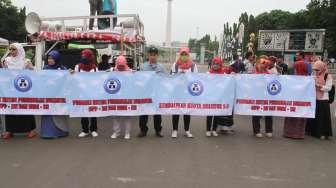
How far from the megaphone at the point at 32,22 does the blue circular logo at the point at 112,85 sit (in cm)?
413

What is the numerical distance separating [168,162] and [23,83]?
11.6 feet

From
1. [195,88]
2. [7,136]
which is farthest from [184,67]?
[7,136]

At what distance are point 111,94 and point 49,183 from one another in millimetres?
3493

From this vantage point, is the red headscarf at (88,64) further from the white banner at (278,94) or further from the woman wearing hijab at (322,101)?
the woman wearing hijab at (322,101)

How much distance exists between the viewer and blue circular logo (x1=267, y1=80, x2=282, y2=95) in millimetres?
10023

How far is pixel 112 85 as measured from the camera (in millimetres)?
9586

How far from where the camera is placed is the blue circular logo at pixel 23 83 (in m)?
9.39

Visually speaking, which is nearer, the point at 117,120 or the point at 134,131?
the point at 117,120

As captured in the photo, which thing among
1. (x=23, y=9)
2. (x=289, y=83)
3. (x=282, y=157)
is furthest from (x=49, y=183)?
(x=23, y=9)

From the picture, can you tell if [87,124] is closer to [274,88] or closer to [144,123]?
[144,123]

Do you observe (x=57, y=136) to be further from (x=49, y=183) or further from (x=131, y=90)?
(x=49, y=183)

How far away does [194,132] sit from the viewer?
10.6 m

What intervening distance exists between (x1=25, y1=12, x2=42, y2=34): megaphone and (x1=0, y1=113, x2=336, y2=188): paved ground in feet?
12.5

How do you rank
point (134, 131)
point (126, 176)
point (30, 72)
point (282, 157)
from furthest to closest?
point (134, 131) < point (30, 72) < point (282, 157) < point (126, 176)
